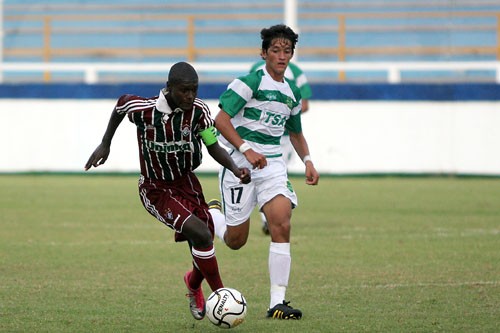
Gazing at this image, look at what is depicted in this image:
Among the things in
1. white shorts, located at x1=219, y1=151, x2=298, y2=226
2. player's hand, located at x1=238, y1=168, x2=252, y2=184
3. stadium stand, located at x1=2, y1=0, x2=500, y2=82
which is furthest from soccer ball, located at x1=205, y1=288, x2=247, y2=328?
stadium stand, located at x1=2, y1=0, x2=500, y2=82

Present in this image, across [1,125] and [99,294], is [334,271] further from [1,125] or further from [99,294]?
[1,125]

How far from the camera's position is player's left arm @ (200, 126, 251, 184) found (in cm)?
698

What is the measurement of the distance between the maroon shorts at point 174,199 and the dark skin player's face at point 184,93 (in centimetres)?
66

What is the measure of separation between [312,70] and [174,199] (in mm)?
16407

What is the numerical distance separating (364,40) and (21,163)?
34.0 ft

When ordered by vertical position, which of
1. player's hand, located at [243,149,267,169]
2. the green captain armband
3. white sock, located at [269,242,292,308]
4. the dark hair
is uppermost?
the dark hair

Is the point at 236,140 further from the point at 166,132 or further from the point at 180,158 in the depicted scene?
the point at 166,132

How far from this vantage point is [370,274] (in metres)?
9.06

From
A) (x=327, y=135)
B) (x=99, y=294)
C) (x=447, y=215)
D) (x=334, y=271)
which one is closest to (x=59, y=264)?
(x=99, y=294)

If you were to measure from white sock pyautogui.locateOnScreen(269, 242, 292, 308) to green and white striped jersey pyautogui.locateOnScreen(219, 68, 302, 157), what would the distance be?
832 mm

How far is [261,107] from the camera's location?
25.6ft

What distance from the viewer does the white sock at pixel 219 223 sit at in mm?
8360

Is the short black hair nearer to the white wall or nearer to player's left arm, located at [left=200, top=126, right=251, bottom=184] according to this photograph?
player's left arm, located at [left=200, top=126, right=251, bottom=184]

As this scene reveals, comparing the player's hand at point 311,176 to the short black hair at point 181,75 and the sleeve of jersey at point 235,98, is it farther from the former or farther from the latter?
the short black hair at point 181,75
